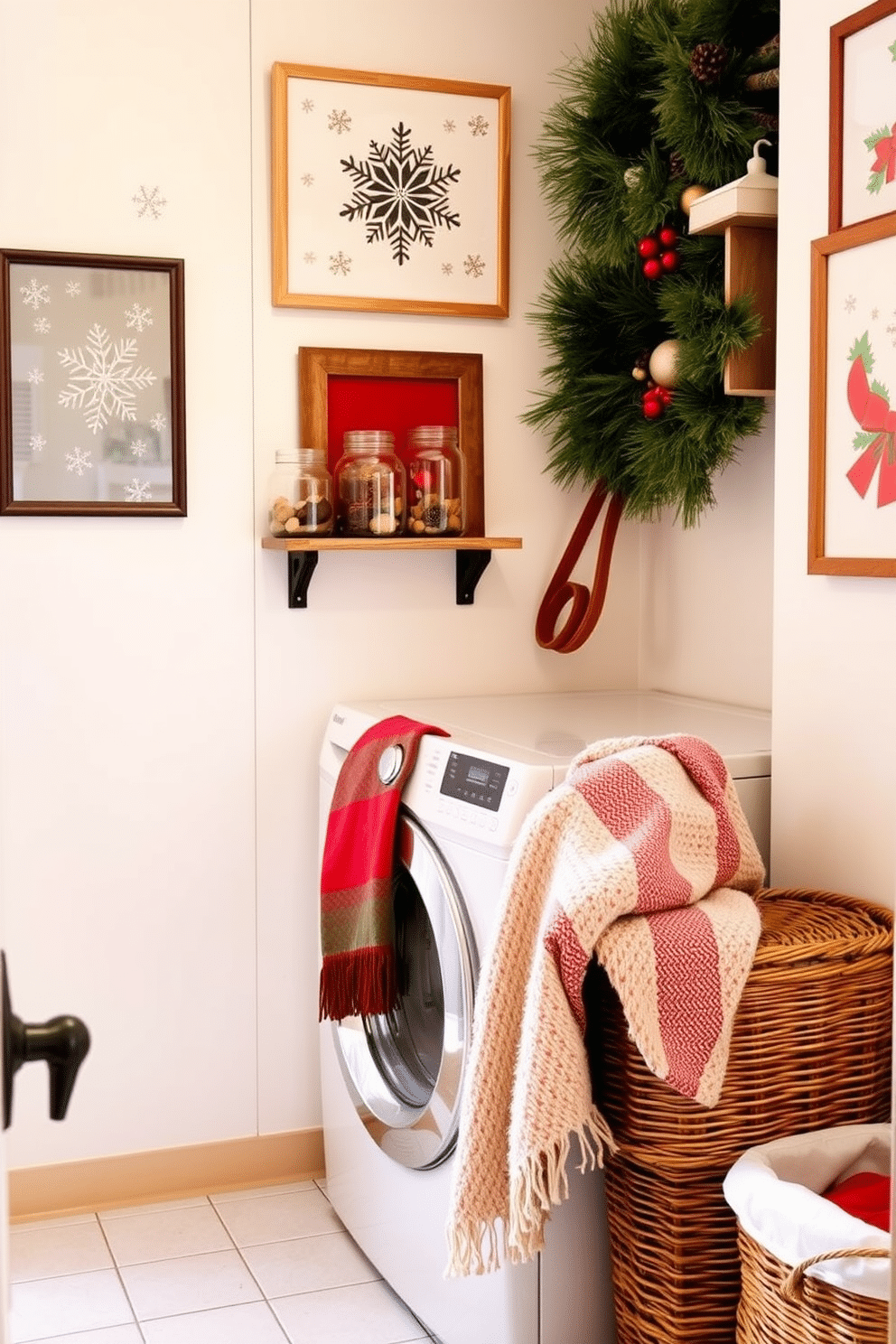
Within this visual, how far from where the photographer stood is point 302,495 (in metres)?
2.48

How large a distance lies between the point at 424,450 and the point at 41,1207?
4.97 ft

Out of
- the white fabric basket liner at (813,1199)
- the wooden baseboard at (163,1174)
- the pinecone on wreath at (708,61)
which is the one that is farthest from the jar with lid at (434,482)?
the white fabric basket liner at (813,1199)

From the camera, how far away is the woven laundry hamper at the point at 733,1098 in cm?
160

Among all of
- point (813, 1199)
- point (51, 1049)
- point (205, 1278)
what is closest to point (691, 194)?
point (813, 1199)

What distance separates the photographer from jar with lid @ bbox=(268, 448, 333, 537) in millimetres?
2475

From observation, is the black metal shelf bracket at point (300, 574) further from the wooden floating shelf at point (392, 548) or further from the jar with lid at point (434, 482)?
the jar with lid at point (434, 482)

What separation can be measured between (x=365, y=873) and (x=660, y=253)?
3.59 ft

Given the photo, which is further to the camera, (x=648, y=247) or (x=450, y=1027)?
(x=648, y=247)

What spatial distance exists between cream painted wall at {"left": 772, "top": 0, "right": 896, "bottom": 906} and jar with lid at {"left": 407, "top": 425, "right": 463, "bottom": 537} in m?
0.76

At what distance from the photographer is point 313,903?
104 inches

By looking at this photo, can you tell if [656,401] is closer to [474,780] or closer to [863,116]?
[863,116]

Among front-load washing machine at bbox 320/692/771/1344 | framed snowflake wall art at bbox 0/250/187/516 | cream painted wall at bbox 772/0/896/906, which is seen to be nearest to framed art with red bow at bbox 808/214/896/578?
cream painted wall at bbox 772/0/896/906

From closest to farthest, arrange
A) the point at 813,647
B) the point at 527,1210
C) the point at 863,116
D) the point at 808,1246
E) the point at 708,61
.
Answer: the point at 808,1246, the point at 527,1210, the point at 863,116, the point at 813,647, the point at 708,61

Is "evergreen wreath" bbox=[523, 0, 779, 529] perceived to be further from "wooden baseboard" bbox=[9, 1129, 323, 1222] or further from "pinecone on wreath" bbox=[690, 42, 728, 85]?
"wooden baseboard" bbox=[9, 1129, 323, 1222]
